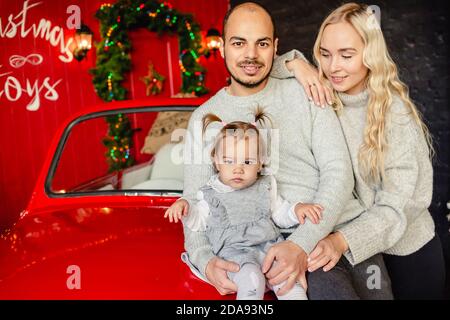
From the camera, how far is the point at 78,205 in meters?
2.50

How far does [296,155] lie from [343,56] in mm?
396

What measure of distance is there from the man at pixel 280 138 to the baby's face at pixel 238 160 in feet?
0.52

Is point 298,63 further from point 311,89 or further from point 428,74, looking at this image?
point 428,74

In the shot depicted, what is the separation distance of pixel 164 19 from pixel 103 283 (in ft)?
18.0

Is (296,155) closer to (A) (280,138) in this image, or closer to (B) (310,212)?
(A) (280,138)

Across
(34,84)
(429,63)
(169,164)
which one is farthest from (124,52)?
(169,164)

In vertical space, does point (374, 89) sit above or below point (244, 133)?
above

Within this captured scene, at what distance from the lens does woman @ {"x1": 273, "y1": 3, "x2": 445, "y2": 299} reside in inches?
68.3

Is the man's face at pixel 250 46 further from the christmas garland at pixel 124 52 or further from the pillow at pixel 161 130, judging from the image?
the christmas garland at pixel 124 52

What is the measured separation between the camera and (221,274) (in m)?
1.53

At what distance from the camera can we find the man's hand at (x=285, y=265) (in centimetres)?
149

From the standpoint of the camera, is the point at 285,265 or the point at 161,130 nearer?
the point at 285,265

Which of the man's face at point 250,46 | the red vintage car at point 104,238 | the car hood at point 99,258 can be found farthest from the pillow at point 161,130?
the man's face at point 250,46

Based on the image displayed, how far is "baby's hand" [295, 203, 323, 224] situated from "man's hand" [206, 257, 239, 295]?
271 mm
